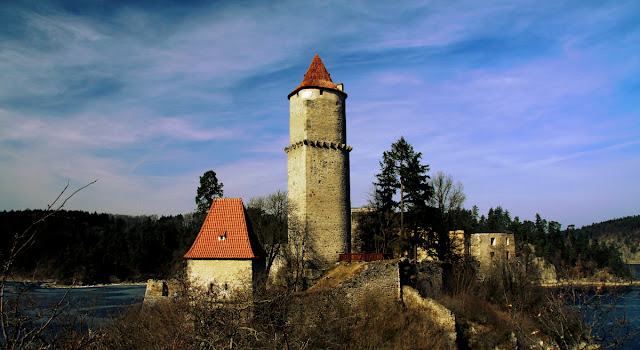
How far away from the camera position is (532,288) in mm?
30781

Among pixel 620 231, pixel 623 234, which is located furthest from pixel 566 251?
pixel 620 231

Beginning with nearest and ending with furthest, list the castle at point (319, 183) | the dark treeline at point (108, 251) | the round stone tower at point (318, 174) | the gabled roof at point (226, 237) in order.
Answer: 1. the gabled roof at point (226, 237)
2. the castle at point (319, 183)
3. the round stone tower at point (318, 174)
4. the dark treeline at point (108, 251)

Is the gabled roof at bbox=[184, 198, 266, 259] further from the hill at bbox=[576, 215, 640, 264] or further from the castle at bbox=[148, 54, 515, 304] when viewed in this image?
the hill at bbox=[576, 215, 640, 264]

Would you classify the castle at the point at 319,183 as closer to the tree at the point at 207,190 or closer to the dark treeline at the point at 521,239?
the dark treeline at the point at 521,239

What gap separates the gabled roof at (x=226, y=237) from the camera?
1670cm

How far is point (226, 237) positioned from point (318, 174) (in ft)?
21.9

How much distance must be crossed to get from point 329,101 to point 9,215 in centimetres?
5966

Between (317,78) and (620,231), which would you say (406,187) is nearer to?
(317,78)

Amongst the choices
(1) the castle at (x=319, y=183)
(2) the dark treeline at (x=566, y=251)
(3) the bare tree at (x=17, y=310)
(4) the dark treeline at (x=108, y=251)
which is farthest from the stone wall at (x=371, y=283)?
(2) the dark treeline at (x=566, y=251)

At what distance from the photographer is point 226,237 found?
56.7 feet

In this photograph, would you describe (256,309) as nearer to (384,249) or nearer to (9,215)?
(384,249)

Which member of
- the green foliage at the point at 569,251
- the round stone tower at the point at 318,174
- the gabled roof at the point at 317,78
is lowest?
the green foliage at the point at 569,251

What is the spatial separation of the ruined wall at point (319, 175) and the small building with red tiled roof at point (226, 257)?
4.72 m

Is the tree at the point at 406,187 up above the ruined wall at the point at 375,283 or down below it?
above
